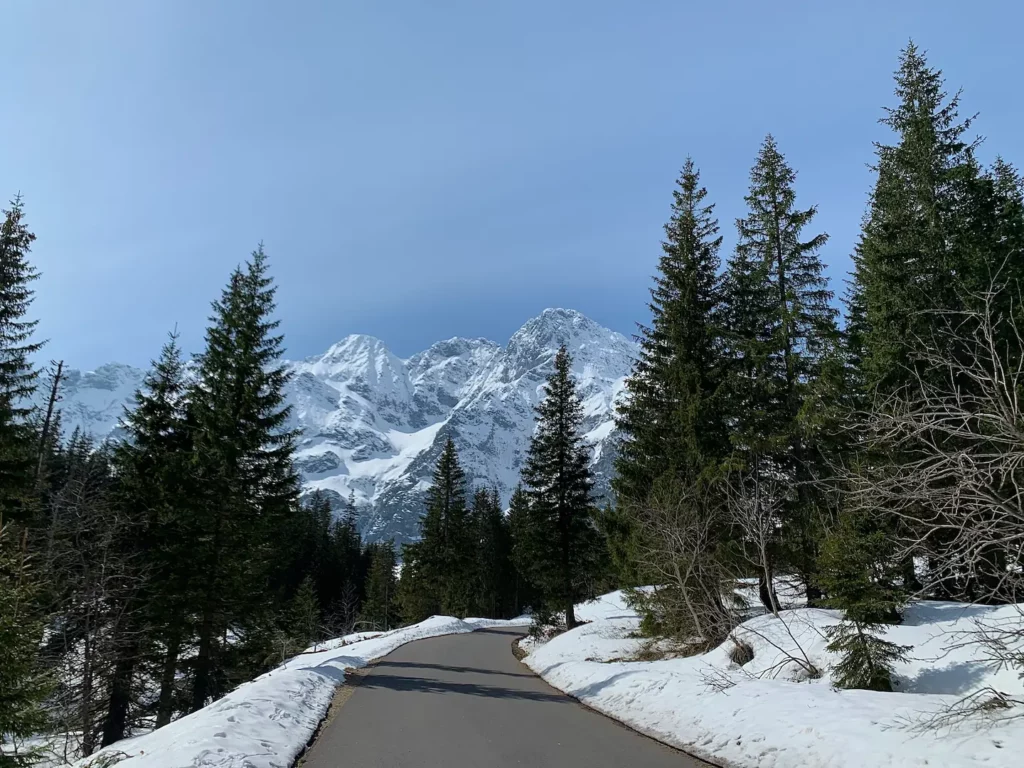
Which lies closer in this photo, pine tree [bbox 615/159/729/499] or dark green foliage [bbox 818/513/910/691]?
dark green foliage [bbox 818/513/910/691]

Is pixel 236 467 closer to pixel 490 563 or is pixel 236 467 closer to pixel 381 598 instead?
pixel 381 598

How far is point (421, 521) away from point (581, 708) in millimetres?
42060

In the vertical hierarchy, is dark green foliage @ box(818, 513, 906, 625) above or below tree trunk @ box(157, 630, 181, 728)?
above

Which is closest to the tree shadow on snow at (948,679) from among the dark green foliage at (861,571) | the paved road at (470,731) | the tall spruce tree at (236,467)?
the dark green foliage at (861,571)

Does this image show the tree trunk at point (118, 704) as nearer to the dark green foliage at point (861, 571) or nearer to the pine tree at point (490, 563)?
the dark green foliage at point (861, 571)

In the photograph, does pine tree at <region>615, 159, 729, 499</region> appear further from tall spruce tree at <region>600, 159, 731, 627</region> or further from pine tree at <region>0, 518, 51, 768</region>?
pine tree at <region>0, 518, 51, 768</region>

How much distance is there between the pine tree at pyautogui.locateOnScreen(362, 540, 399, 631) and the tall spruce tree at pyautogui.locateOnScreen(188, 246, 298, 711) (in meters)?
42.0

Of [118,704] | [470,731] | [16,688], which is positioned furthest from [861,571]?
[118,704]

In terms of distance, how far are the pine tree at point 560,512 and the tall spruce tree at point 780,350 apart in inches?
423

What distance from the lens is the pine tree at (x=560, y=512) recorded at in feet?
85.8

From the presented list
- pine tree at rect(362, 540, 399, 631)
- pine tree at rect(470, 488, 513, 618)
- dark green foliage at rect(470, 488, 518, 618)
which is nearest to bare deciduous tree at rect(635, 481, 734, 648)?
dark green foliage at rect(470, 488, 518, 618)

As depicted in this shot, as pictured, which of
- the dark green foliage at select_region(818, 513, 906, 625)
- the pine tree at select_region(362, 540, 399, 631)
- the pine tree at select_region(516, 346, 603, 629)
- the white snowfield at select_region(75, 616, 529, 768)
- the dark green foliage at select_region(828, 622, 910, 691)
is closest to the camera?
the white snowfield at select_region(75, 616, 529, 768)

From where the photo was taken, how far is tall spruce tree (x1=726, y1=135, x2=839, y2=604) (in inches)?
600

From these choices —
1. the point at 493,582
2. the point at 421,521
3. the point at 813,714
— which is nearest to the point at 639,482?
the point at 813,714
